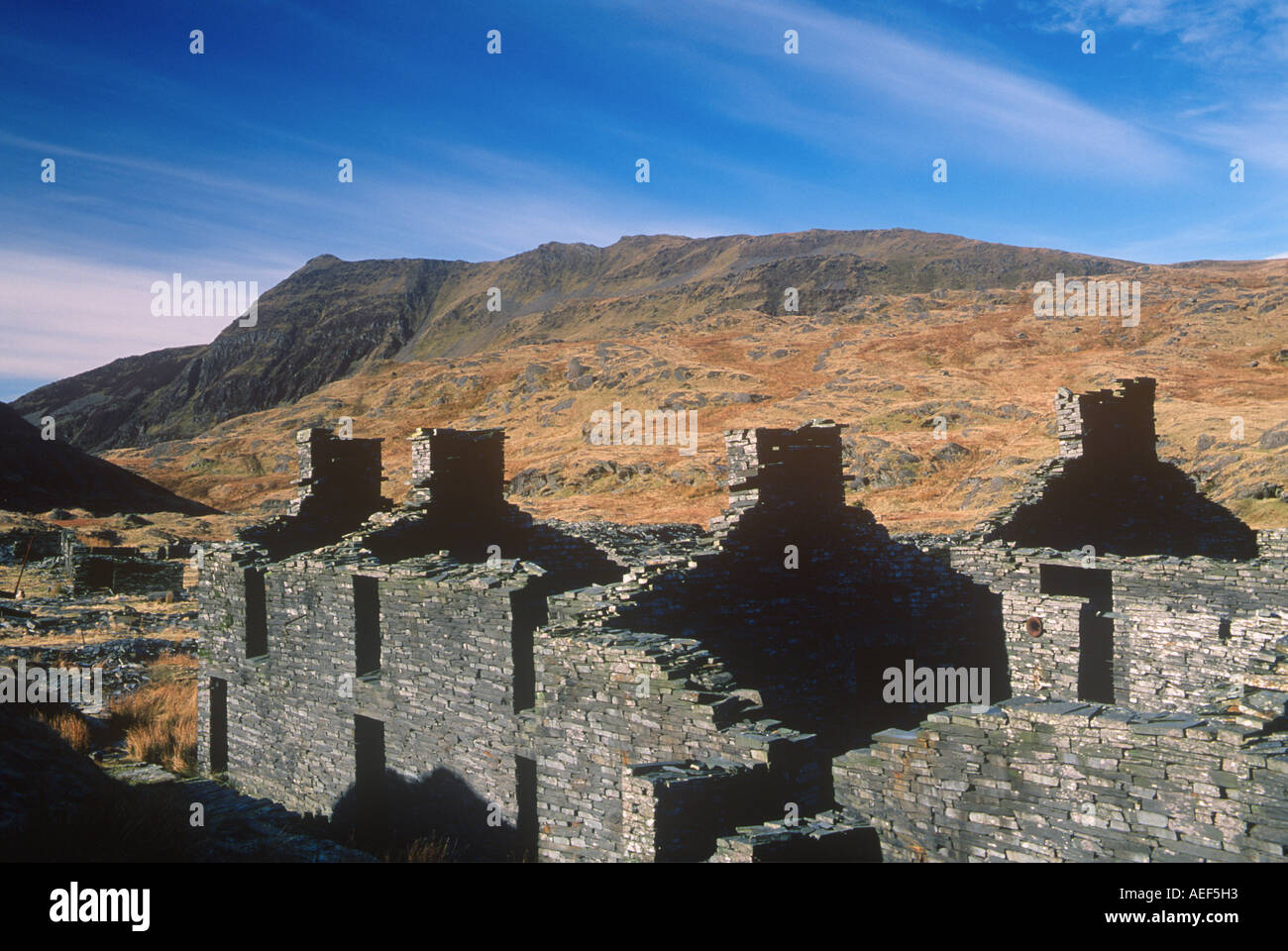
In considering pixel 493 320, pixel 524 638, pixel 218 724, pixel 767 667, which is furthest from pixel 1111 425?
pixel 493 320

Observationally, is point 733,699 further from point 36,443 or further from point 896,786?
point 36,443

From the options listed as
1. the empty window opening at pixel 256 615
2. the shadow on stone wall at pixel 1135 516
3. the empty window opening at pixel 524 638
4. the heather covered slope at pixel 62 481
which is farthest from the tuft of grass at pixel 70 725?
the heather covered slope at pixel 62 481

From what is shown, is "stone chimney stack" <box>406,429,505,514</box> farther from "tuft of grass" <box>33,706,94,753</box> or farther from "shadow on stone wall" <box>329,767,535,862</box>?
"tuft of grass" <box>33,706,94,753</box>

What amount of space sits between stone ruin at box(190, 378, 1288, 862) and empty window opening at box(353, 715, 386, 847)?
4 centimetres

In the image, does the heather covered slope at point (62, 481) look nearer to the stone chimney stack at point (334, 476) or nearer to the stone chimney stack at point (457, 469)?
the stone chimney stack at point (334, 476)

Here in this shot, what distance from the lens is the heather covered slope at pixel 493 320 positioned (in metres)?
149

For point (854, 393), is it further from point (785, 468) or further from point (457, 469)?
point (785, 468)

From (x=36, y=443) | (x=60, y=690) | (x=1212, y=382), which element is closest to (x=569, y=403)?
(x=36, y=443)

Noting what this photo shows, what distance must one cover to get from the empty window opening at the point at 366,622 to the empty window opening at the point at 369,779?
33.9 inches

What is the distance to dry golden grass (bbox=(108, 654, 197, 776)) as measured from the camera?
16047 millimetres

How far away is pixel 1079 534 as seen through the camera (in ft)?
52.1

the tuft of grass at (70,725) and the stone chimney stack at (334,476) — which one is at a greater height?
the stone chimney stack at (334,476)

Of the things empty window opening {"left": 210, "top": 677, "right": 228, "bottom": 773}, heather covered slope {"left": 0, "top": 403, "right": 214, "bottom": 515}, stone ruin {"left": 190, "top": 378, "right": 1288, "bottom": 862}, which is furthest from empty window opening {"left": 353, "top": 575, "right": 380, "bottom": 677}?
heather covered slope {"left": 0, "top": 403, "right": 214, "bottom": 515}
